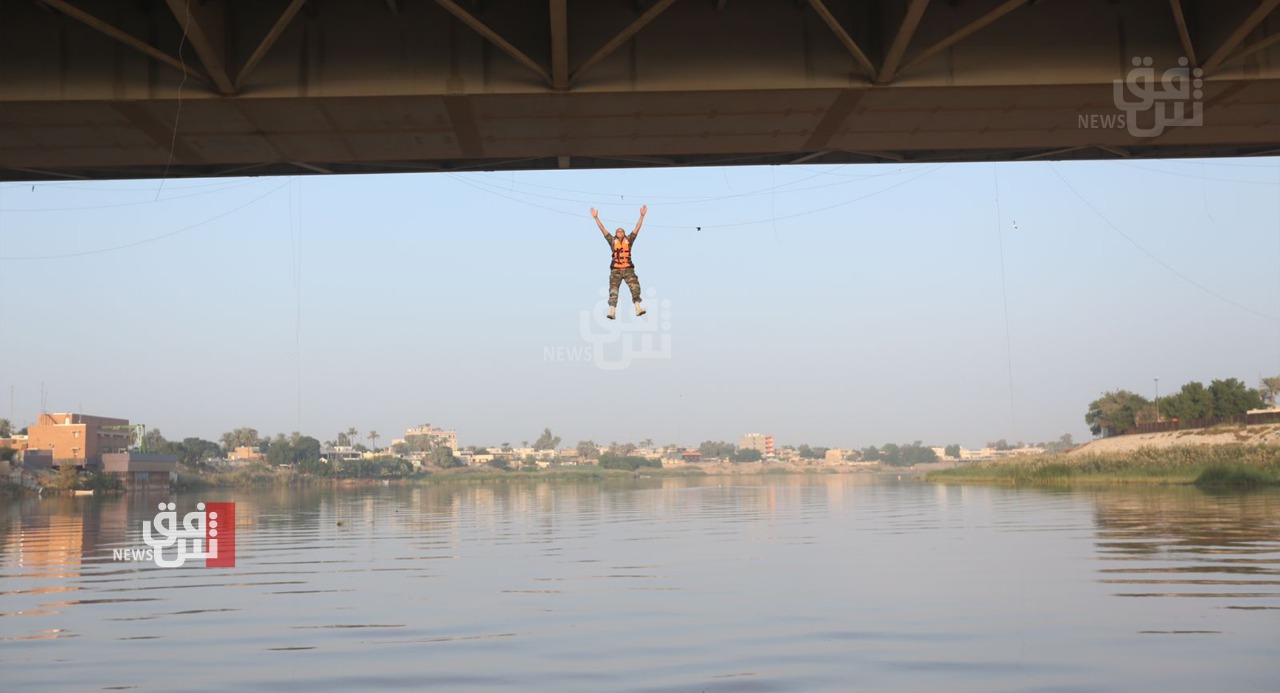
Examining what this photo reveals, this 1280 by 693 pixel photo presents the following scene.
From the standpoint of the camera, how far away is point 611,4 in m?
15.0

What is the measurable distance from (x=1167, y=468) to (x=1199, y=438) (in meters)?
19.8

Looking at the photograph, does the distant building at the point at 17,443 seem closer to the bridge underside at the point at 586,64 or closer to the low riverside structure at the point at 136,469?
the low riverside structure at the point at 136,469

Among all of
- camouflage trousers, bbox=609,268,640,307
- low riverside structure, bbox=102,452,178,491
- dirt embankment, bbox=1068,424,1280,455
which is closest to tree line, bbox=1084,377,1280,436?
dirt embankment, bbox=1068,424,1280,455

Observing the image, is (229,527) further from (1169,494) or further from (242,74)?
(1169,494)

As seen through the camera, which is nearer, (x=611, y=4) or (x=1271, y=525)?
(x=611, y=4)

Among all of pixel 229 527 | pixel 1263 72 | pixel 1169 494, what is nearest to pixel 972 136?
pixel 1263 72

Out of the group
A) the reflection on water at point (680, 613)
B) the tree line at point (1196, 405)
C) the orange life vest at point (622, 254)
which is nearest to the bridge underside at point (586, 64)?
the orange life vest at point (622, 254)

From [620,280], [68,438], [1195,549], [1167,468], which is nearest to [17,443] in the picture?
[68,438]

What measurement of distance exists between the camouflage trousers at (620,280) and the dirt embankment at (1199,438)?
80.3 meters

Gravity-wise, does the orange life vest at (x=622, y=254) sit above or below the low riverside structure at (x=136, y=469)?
above

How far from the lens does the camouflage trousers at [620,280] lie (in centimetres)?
2091

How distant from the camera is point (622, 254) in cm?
2092

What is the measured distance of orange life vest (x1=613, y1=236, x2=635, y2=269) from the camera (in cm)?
2089

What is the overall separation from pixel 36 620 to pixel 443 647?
9431mm
